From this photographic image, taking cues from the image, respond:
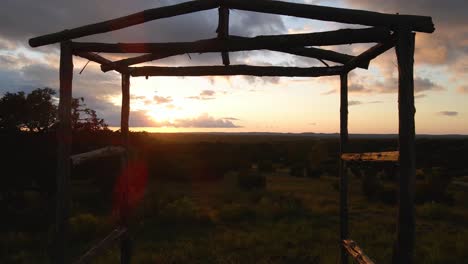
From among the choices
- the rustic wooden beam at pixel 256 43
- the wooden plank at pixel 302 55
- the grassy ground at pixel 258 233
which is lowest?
the grassy ground at pixel 258 233

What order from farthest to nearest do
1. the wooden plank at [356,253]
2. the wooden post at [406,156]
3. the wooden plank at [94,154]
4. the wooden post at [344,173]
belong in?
the wooden post at [344,173], the wooden plank at [356,253], the wooden plank at [94,154], the wooden post at [406,156]

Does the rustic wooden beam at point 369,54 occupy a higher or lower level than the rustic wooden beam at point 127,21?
lower

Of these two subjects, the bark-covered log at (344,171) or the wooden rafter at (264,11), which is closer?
the wooden rafter at (264,11)

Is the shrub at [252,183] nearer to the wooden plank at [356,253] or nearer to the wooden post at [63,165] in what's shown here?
the wooden plank at [356,253]

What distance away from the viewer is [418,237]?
966 centimetres

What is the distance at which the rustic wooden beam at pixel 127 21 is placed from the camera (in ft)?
13.4

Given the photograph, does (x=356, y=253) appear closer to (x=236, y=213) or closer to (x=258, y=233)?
(x=258, y=233)

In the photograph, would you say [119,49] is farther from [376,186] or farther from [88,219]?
[376,186]

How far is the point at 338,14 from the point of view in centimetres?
379

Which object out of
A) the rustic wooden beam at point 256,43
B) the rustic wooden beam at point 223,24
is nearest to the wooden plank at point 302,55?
the rustic wooden beam at point 256,43

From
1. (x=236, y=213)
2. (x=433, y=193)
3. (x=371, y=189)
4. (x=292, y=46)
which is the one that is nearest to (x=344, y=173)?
(x=292, y=46)

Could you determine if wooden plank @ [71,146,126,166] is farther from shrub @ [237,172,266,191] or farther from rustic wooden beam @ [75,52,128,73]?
shrub @ [237,172,266,191]

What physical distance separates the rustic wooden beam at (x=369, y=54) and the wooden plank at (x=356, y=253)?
2.36 meters

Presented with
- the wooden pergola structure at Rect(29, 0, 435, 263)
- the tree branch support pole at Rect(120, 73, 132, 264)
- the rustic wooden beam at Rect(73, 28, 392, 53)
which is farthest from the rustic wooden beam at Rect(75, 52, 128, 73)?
the rustic wooden beam at Rect(73, 28, 392, 53)
